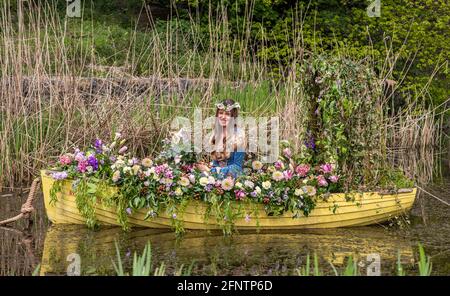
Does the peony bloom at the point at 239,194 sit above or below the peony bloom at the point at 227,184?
below

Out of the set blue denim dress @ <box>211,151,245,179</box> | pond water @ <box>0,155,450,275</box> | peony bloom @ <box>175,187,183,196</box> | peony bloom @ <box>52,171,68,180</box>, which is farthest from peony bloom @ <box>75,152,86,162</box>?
blue denim dress @ <box>211,151,245,179</box>

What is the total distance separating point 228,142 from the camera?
7684 millimetres

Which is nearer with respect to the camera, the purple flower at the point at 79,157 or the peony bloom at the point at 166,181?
the peony bloom at the point at 166,181

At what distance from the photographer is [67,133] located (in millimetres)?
9117

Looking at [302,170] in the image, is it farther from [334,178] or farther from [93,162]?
[93,162]

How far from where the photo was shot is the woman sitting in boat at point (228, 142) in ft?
25.1

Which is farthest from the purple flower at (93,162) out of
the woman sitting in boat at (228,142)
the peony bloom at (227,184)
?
the peony bloom at (227,184)

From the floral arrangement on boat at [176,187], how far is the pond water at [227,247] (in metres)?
0.21

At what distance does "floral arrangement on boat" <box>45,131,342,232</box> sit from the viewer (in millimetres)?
7215

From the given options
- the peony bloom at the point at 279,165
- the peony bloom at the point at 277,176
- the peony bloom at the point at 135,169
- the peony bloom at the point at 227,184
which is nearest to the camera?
Result: the peony bloom at the point at 227,184

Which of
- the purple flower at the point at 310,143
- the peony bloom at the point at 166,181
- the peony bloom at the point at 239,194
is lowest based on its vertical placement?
the peony bloom at the point at 239,194

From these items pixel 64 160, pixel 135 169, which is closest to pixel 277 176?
pixel 135 169

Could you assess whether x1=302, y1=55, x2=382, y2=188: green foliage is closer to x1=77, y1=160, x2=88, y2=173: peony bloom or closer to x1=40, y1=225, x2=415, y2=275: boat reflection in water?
x1=40, y1=225, x2=415, y2=275: boat reflection in water

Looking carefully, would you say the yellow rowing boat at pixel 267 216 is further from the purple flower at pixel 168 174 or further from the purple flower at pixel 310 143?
the purple flower at pixel 310 143
